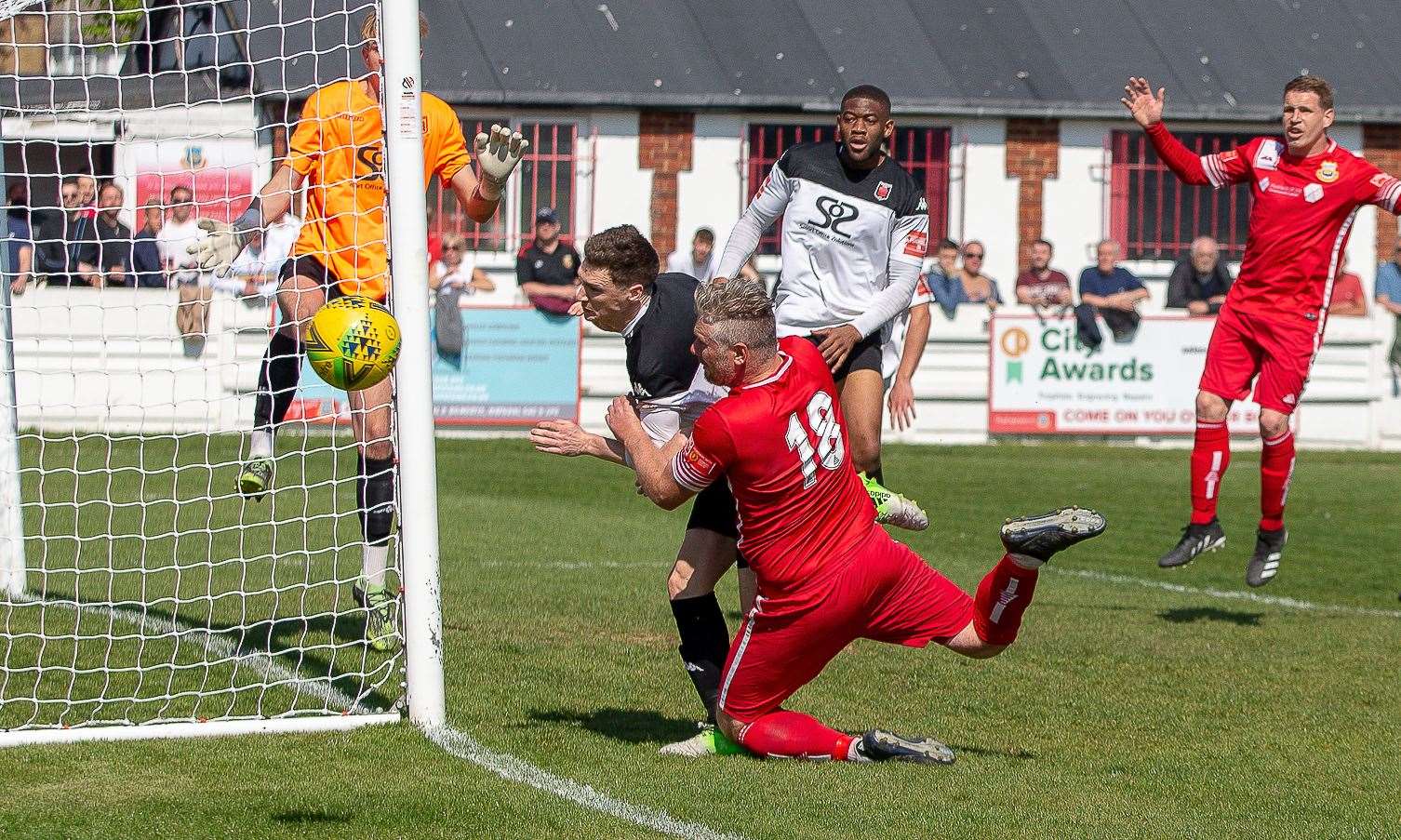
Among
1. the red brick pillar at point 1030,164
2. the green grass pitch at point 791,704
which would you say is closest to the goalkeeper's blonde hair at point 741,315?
A: the green grass pitch at point 791,704

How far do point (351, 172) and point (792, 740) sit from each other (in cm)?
350

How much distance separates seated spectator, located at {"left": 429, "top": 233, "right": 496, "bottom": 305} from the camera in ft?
66.6

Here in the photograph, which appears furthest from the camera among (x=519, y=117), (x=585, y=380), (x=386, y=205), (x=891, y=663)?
(x=519, y=117)

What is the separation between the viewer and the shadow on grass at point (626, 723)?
6.48 meters

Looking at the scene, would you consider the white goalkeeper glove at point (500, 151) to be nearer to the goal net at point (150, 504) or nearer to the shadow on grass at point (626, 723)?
the goal net at point (150, 504)

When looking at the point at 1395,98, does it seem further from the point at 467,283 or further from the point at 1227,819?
the point at 1227,819

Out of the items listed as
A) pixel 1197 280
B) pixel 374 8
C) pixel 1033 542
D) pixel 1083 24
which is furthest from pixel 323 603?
pixel 1083 24

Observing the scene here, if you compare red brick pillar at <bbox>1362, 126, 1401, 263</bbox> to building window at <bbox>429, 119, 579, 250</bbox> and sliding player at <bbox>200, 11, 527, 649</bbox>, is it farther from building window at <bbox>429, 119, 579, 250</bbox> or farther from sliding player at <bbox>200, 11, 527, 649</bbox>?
sliding player at <bbox>200, 11, 527, 649</bbox>

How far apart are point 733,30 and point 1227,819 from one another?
21.2 metres

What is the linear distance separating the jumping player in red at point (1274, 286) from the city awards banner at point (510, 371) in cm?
1136

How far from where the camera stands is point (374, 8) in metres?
6.77

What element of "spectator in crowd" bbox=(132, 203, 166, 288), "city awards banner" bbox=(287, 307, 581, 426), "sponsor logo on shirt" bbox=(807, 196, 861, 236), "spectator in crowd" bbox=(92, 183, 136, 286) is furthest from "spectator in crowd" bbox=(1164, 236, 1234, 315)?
"sponsor logo on shirt" bbox=(807, 196, 861, 236)

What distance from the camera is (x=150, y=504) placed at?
35.6ft

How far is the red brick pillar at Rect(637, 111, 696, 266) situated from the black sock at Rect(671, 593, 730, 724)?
18.3 meters
